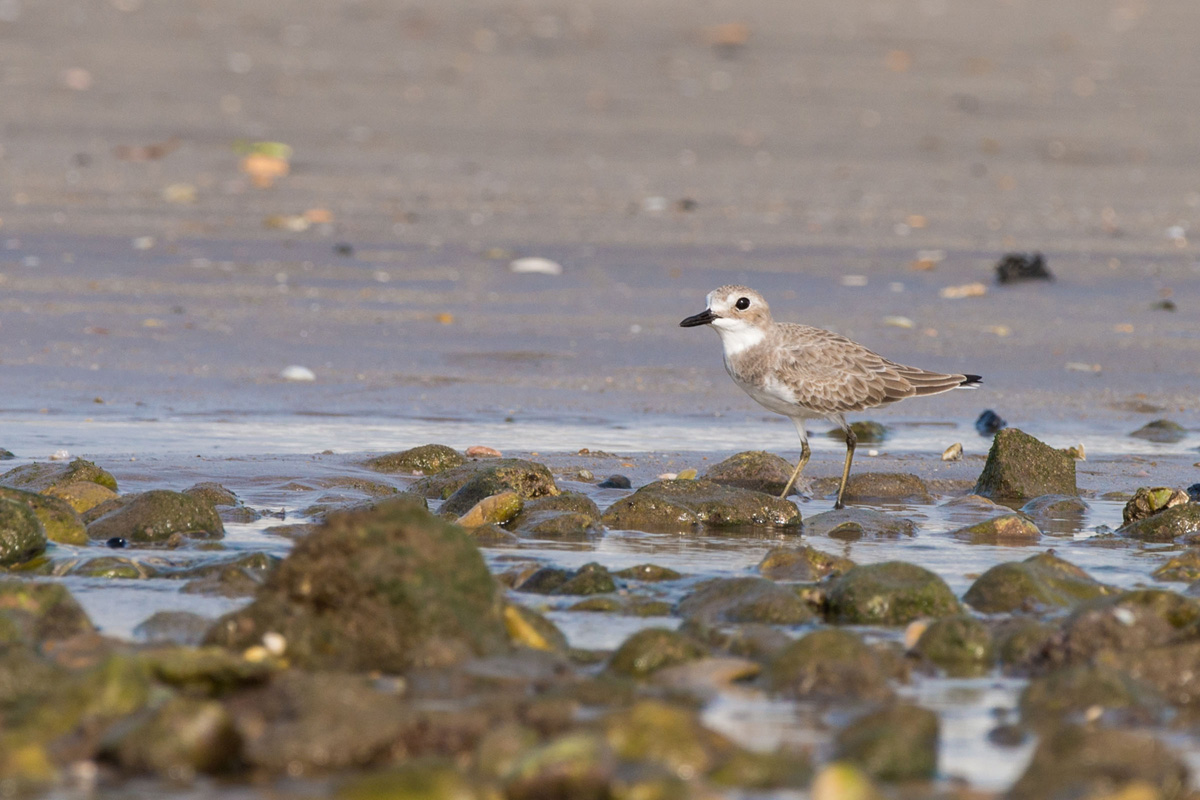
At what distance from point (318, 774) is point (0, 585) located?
1792mm

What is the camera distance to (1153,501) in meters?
7.11

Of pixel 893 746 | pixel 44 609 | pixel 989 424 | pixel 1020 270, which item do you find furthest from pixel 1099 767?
pixel 1020 270

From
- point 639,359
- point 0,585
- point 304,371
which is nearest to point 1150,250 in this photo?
point 639,359

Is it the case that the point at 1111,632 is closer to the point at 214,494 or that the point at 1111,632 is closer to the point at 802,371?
the point at 802,371

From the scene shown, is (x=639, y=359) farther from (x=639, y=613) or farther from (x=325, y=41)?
(x=325, y=41)

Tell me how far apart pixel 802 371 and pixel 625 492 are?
1.07 metres

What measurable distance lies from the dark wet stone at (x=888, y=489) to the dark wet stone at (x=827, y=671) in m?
2.87

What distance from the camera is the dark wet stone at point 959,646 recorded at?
5316mm

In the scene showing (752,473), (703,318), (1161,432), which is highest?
(703,318)

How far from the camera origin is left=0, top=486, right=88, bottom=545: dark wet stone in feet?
20.9

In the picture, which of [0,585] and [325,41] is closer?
[0,585]

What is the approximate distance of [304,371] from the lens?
975 cm

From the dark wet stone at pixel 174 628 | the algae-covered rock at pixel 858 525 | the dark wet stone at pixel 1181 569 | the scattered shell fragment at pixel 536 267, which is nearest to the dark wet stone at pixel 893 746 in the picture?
the dark wet stone at pixel 174 628

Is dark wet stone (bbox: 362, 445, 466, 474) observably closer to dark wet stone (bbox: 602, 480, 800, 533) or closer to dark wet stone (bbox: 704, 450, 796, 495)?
dark wet stone (bbox: 602, 480, 800, 533)
